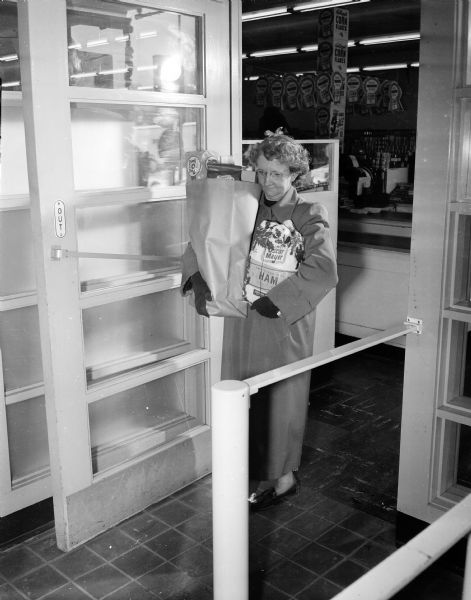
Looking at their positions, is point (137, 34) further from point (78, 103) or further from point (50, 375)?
point (50, 375)

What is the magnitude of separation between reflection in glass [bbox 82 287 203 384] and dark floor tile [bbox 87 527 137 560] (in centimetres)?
66

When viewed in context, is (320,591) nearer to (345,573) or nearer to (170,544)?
(345,573)

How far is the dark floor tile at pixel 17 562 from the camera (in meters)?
2.65

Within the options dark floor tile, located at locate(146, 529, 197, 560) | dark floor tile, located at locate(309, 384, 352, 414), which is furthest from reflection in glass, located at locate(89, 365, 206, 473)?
dark floor tile, located at locate(309, 384, 352, 414)

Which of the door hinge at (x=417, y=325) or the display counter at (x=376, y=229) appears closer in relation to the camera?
the door hinge at (x=417, y=325)

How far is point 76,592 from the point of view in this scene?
254 centimetres

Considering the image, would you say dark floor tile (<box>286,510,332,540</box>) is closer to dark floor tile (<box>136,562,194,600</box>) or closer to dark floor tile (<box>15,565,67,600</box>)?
dark floor tile (<box>136,562,194,600</box>)

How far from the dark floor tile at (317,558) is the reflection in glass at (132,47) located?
2.05m

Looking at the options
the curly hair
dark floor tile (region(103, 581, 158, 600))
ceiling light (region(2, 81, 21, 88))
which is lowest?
dark floor tile (region(103, 581, 158, 600))

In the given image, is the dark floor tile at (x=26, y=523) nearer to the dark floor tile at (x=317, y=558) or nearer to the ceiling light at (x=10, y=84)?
the dark floor tile at (x=317, y=558)

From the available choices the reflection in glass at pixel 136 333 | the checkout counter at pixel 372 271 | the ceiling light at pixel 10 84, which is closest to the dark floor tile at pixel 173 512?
the reflection in glass at pixel 136 333

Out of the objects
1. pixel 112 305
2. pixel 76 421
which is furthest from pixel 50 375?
pixel 112 305

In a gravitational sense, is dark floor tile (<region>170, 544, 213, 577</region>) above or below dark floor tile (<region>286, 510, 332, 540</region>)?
below

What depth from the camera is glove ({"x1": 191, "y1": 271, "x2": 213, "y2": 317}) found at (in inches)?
109
